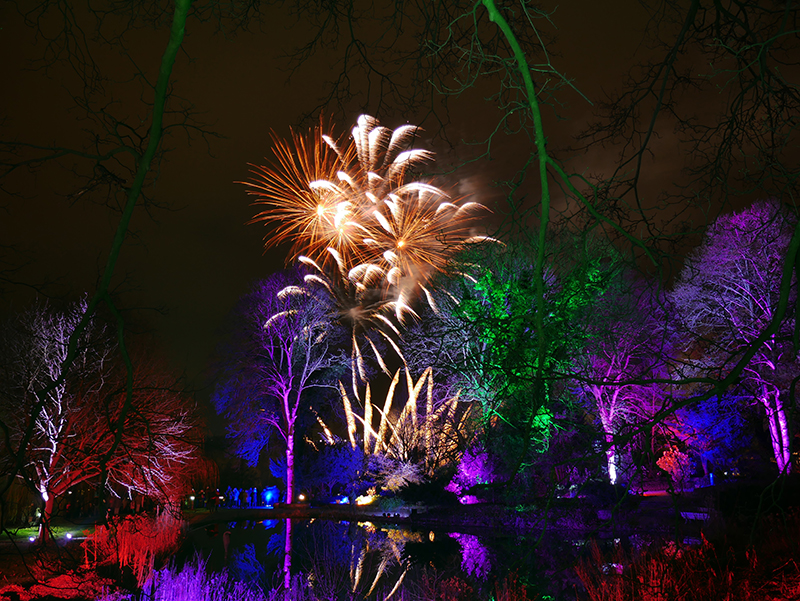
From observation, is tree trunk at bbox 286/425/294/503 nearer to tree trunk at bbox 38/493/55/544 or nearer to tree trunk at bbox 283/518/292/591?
tree trunk at bbox 283/518/292/591

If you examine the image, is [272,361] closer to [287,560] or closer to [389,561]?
[287,560]

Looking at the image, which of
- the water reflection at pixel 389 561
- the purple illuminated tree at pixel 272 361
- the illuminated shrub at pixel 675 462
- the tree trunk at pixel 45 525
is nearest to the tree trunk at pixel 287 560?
the water reflection at pixel 389 561

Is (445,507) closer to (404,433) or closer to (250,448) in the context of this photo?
(404,433)

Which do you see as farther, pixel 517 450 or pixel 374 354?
pixel 374 354

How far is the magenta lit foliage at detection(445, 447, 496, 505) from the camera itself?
2103 cm

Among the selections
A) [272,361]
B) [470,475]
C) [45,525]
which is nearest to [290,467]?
[272,361]

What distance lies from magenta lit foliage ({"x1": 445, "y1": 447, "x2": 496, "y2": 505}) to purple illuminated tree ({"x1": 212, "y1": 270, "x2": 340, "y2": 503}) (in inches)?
413

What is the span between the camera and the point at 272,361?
98.6 ft

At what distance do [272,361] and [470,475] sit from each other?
13.1 meters

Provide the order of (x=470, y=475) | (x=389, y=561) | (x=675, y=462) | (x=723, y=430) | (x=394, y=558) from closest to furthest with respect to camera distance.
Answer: (x=675, y=462), (x=389, y=561), (x=394, y=558), (x=470, y=475), (x=723, y=430)

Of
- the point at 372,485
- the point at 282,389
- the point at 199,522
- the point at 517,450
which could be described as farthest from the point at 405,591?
the point at 282,389

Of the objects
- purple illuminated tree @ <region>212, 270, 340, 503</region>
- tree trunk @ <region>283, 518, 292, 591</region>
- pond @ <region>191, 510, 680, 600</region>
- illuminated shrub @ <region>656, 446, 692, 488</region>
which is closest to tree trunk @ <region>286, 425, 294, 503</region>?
purple illuminated tree @ <region>212, 270, 340, 503</region>

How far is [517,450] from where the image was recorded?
1794cm

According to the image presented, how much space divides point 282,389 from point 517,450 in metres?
16.1
